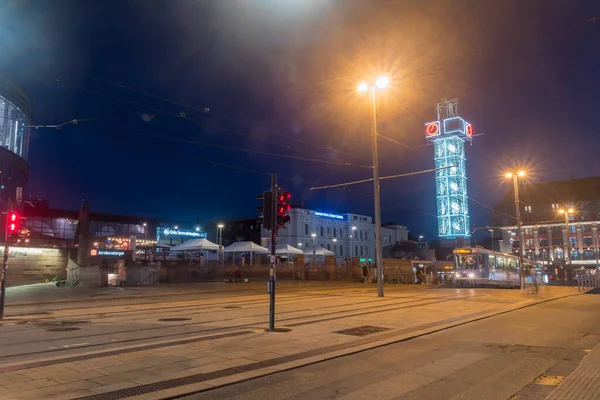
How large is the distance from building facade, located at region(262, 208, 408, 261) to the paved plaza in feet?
241

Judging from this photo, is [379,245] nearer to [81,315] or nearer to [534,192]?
[81,315]

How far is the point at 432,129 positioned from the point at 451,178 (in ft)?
37.0

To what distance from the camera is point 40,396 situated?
6.02 meters

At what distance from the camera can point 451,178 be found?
322ft

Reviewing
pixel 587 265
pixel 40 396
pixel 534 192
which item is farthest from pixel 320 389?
pixel 534 192

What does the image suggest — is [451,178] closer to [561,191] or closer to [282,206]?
[561,191]

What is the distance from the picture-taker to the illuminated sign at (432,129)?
10012 cm

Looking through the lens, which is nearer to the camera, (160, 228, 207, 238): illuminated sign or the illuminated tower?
(160, 228, 207, 238): illuminated sign

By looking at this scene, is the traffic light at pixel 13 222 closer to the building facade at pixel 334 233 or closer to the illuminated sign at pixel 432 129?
the building facade at pixel 334 233

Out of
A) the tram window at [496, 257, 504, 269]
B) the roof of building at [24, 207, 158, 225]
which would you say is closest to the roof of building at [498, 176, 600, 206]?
the tram window at [496, 257, 504, 269]

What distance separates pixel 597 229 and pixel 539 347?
108192mm

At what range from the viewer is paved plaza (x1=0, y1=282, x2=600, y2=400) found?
6543 mm

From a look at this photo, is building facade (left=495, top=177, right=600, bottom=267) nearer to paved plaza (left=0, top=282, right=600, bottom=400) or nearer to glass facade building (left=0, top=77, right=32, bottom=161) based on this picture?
glass facade building (left=0, top=77, right=32, bottom=161)

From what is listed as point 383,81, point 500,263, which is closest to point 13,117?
point 383,81
